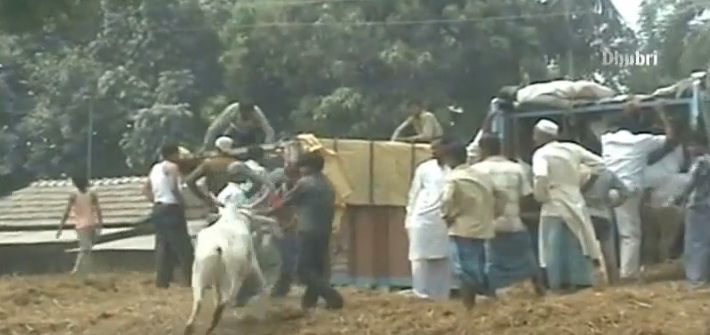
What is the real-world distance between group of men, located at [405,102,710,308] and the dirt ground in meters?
0.28

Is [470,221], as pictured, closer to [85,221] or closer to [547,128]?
[547,128]

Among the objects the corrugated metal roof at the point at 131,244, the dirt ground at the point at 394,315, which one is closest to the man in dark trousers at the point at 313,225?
the dirt ground at the point at 394,315

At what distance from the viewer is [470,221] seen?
10.2m

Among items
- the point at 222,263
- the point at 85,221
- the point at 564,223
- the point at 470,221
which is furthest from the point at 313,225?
the point at 85,221

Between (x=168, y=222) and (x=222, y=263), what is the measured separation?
11.6 feet

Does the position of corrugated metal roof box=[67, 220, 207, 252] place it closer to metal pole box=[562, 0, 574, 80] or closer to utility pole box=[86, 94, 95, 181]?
utility pole box=[86, 94, 95, 181]

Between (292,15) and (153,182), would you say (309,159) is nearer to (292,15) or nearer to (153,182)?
(153,182)

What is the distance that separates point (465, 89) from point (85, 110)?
22.4ft

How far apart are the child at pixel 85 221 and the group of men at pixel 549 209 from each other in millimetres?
5403

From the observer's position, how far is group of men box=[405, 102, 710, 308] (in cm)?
1030

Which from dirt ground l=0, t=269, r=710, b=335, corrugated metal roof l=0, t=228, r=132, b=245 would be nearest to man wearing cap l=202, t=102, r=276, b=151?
dirt ground l=0, t=269, r=710, b=335

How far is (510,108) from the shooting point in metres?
12.8

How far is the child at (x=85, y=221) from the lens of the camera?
16438mm

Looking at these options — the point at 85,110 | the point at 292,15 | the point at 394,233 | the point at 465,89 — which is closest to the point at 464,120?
the point at 465,89
